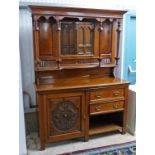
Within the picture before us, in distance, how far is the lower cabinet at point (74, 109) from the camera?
7.07ft

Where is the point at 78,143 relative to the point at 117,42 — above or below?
below

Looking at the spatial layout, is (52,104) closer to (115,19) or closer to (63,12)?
(63,12)

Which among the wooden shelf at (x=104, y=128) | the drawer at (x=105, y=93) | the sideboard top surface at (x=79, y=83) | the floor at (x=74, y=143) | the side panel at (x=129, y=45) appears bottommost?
the floor at (x=74, y=143)

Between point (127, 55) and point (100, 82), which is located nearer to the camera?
point (100, 82)

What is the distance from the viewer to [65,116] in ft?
7.40

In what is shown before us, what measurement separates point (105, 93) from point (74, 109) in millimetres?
438

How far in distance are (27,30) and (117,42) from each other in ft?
4.04

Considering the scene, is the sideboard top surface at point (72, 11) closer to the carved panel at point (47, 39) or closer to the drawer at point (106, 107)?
the carved panel at point (47, 39)

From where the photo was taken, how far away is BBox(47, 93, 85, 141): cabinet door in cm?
218

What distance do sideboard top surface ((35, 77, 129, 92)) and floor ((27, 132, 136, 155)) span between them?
727 mm

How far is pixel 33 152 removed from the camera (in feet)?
7.13

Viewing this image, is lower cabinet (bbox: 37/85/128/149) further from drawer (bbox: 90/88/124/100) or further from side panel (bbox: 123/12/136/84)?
side panel (bbox: 123/12/136/84)

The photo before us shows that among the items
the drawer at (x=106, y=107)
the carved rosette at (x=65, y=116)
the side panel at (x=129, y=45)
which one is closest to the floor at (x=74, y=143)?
the carved rosette at (x=65, y=116)
